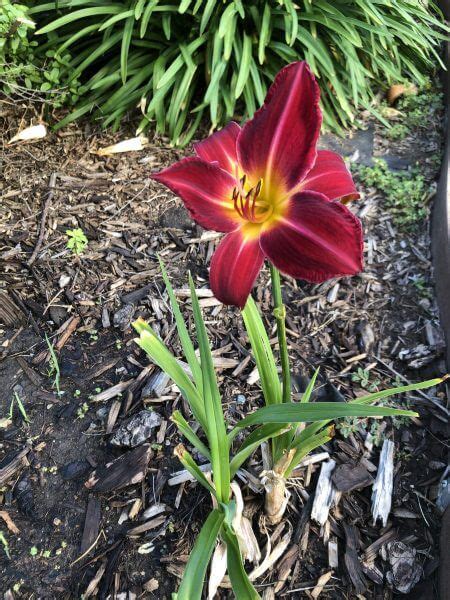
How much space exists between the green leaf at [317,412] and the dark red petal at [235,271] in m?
0.32

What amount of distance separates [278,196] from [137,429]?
3.90 feet

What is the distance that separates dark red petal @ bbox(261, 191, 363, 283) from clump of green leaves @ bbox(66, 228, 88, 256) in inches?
66.5

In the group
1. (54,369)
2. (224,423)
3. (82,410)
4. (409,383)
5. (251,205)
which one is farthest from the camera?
(409,383)

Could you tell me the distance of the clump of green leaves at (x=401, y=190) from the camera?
3043 mm

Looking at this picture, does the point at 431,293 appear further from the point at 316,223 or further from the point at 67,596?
the point at 67,596

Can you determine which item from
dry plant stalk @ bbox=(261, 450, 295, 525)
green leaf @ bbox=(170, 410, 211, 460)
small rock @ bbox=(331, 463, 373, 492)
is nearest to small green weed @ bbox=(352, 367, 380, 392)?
small rock @ bbox=(331, 463, 373, 492)

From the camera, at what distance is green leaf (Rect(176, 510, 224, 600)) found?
119 centimetres

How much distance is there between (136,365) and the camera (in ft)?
7.29

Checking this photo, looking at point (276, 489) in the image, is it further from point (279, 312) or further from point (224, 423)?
point (279, 312)

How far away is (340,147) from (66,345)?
228 centimetres

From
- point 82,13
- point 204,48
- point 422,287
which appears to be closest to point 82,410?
point 422,287

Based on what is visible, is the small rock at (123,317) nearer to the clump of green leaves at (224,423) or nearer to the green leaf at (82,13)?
the clump of green leaves at (224,423)

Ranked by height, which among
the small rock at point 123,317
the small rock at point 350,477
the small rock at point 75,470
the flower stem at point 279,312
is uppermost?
the flower stem at point 279,312

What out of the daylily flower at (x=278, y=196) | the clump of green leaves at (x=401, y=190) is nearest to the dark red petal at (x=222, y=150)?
the daylily flower at (x=278, y=196)
